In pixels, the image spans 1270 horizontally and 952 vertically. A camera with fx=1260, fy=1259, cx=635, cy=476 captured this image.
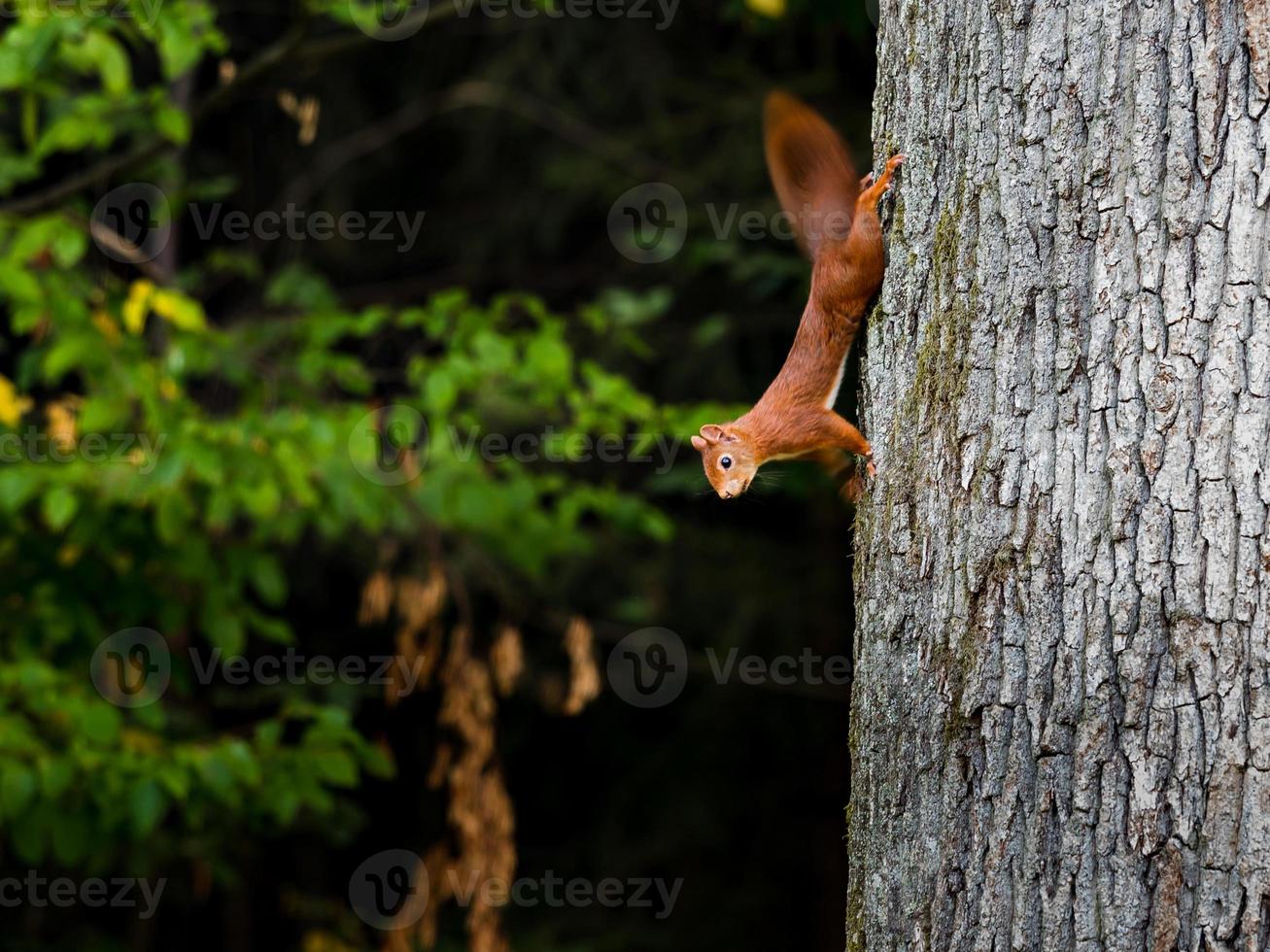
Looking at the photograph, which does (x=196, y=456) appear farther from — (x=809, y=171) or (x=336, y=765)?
(x=809, y=171)

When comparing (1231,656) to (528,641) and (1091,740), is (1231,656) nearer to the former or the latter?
(1091,740)

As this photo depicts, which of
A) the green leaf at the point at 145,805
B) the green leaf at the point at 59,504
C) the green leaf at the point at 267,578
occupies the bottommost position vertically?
the green leaf at the point at 145,805

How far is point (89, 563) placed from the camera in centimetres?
410

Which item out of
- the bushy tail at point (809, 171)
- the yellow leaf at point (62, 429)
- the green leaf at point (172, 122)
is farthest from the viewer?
the yellow leaf at point (62, 429)

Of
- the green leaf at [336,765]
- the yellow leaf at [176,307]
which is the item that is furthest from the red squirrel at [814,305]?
the yellow leaf at [176,307]

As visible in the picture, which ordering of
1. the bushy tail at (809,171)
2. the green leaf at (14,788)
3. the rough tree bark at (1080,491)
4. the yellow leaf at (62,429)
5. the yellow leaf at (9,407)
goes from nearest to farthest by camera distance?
the rough tree bark at (1080,491) < the bushy tail at (809,171) < the green leaf at (14,788) < the yellow leaf at (9,407) < the yellow leaf at (62,429)

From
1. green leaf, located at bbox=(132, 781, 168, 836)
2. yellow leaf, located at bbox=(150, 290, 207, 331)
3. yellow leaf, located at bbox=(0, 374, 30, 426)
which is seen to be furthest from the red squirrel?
yellow leaf, located at bbox=(0, 374, 30, 426)

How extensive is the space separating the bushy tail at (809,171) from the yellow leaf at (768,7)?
102 inches

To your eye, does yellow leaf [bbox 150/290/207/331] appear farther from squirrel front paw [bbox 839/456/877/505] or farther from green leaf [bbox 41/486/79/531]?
squirrel front paw [bbox 839/456/877/505]

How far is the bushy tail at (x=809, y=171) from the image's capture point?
2.14 m

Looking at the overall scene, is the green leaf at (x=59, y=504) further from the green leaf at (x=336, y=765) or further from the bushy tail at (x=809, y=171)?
the bushy tail at (x=809, y=171)

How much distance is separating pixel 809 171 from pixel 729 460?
529 mm

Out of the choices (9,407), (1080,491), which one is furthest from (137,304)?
(1080,491)

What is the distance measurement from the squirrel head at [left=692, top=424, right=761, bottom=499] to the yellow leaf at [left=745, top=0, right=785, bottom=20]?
→ 112 inches
